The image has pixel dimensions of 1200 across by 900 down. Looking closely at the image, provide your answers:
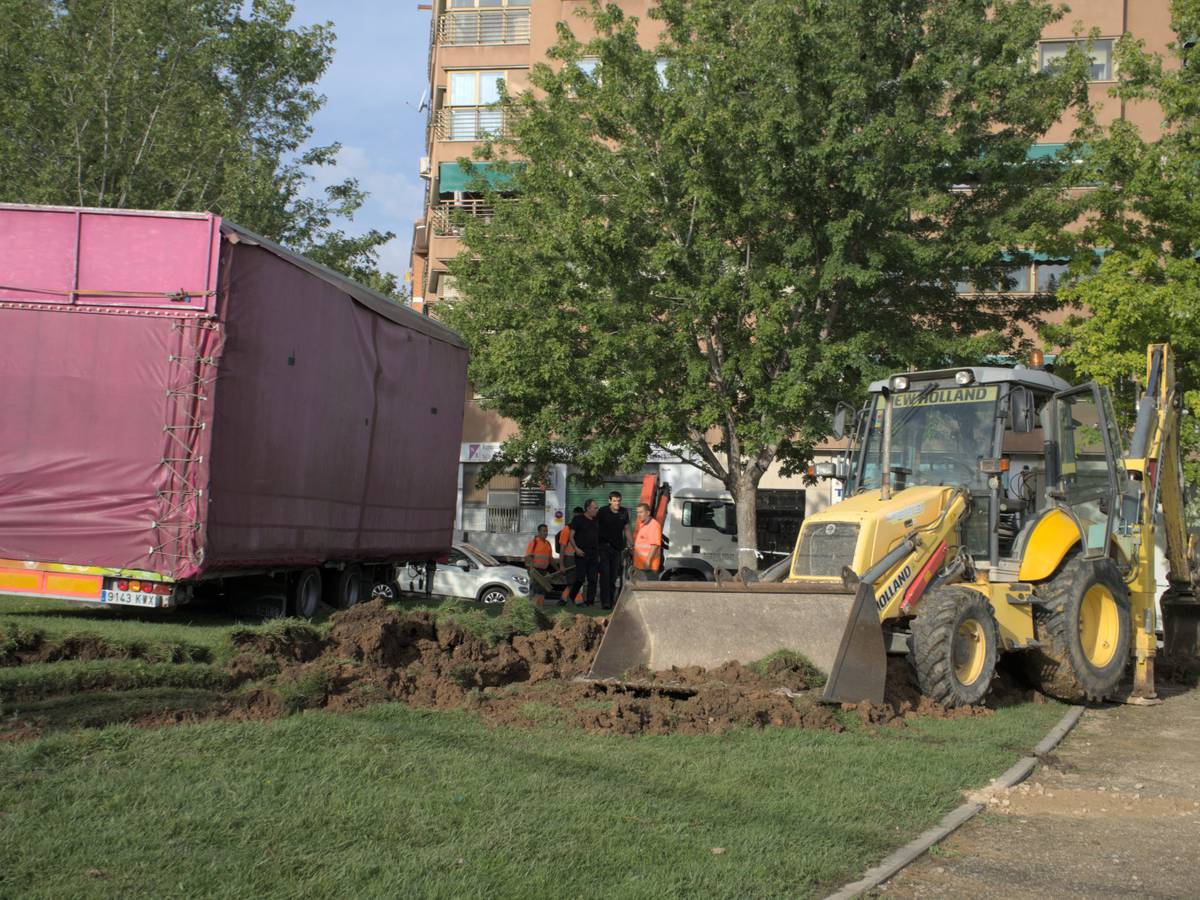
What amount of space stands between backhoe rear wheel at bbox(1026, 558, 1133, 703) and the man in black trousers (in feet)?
33.2

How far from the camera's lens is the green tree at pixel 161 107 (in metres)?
22.0

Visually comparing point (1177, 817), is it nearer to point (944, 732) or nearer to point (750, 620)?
point (944, 732)

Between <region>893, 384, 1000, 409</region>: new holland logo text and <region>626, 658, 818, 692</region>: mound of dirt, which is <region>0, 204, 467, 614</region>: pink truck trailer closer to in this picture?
<region>626, 658, 818, 692</region>: mound of dirt

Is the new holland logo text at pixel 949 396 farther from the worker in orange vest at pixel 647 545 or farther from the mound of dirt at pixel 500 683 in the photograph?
the worker in orange vest at pixel 647 545

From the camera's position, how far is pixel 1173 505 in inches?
536

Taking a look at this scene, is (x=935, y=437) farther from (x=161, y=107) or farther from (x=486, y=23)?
(x=486, y=23)

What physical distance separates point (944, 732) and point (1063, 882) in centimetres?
330

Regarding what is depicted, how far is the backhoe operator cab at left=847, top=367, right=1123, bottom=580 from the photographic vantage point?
1082cm

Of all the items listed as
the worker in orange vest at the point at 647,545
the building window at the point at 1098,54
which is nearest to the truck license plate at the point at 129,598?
the worker in orange vest at the point at 647,545

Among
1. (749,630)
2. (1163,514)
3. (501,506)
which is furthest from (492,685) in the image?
(501,506)

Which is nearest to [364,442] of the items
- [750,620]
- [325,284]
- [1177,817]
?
[325,284]

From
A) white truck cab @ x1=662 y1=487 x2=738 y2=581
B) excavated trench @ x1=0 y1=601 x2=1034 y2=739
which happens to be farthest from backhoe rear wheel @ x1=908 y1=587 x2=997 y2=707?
white truck cab @ x1=662 y1=487 x2=738 y2=581

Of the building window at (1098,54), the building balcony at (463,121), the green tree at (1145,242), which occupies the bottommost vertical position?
the green tree at (1145,242)

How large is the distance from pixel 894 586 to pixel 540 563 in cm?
1350
